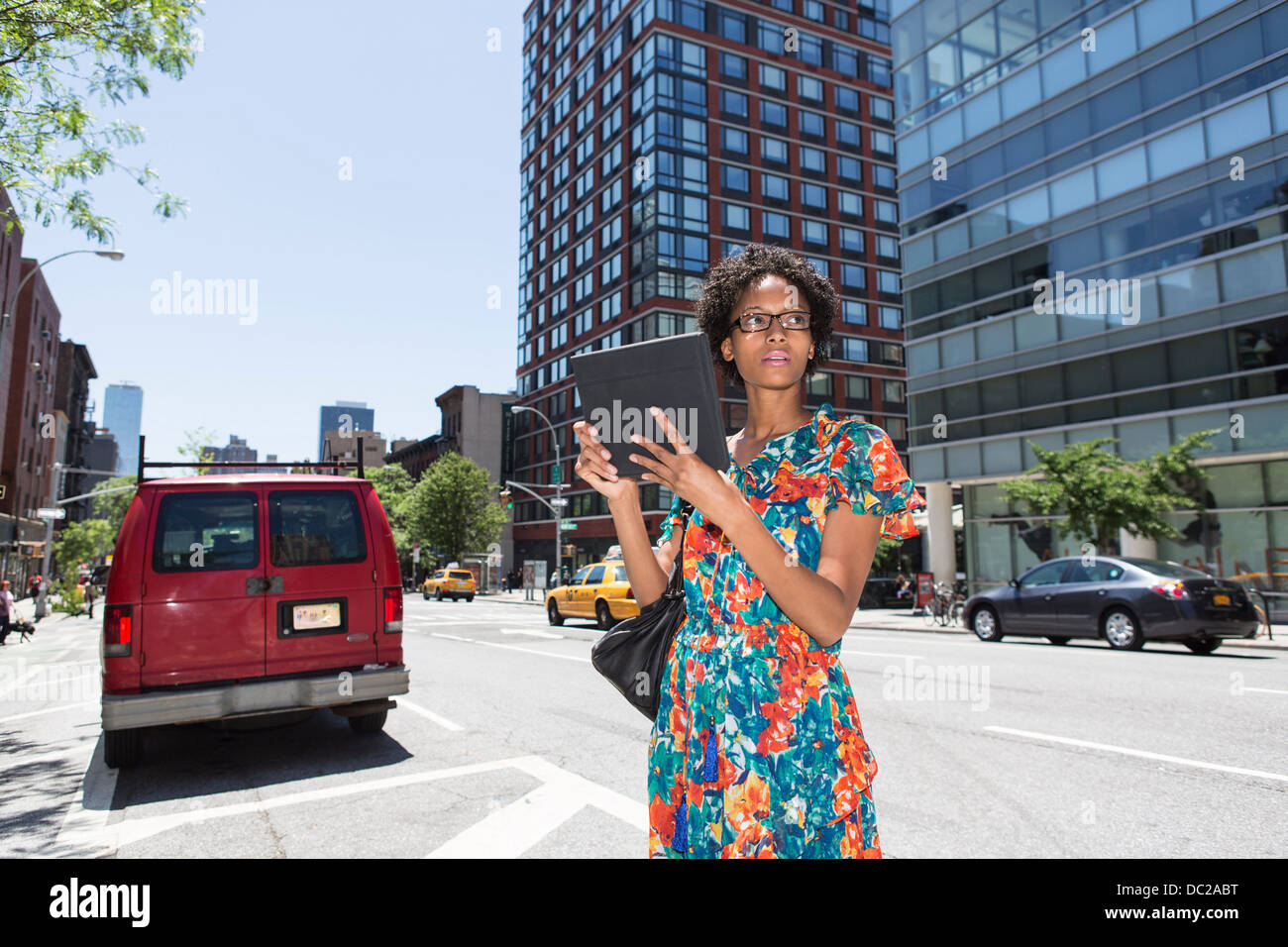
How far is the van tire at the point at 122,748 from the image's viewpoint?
6219 millimetres

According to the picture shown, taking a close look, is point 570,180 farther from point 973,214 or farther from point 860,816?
point 860,816

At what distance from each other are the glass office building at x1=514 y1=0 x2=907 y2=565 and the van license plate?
1719 inches

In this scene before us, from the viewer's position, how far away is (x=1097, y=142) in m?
25.6

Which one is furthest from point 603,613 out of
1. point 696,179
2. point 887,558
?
point 696,179

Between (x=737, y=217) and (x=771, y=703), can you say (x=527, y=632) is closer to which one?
(x=771, y=703)

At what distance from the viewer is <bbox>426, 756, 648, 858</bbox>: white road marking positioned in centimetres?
421

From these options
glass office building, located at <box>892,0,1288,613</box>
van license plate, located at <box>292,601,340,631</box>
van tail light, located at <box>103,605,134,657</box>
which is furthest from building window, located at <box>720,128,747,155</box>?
van tail light, located at <box>103,605,134,657</box>

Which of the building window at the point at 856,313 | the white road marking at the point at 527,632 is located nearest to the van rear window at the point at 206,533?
the white road marking at the point at 527,632

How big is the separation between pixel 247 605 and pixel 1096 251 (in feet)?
87.4

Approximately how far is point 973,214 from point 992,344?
4.79 metres

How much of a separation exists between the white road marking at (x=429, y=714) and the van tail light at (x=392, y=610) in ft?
4.14

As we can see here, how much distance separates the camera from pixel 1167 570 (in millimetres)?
13555

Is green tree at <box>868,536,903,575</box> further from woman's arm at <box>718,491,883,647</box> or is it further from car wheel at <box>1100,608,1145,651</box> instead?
woman's arm at <box>718,491,883,647</box>

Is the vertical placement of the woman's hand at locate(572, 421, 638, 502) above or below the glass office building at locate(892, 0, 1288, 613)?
below
